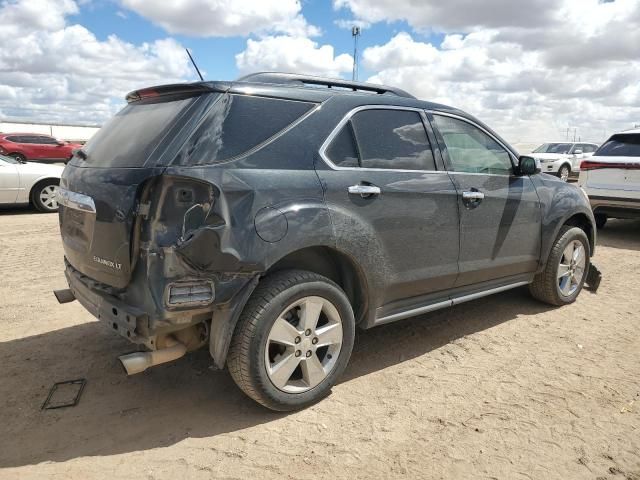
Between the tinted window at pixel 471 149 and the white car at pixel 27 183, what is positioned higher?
the tinted window at pixel 471 149

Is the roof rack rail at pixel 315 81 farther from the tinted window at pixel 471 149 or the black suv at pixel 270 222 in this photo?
the tinted window at pixel 471 149

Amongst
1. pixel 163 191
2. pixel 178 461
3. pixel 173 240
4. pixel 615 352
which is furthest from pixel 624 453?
pixel 163 191

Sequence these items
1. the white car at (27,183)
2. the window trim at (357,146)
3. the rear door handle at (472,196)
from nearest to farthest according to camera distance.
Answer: the window trim at (357,146), the rear door handle at (472,196), the white car at (27,183)

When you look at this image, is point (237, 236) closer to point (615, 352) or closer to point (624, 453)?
point (624, 453)

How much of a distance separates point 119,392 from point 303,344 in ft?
4.24

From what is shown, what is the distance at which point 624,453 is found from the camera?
272 centimetres

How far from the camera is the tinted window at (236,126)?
106 inches

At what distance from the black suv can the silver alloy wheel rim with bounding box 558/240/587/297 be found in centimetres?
148

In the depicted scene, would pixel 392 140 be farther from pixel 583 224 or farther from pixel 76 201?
pixel 583 224

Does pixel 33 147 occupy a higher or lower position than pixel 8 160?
higher

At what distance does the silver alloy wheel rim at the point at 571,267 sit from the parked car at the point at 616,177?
3732mm

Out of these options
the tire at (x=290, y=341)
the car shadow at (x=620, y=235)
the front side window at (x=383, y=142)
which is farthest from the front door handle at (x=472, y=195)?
the car shadow at (x=620, y=235)

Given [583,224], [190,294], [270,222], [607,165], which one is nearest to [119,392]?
[190,294]

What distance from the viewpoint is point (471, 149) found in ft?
13.5
